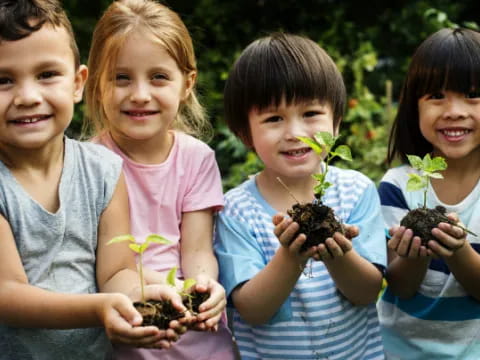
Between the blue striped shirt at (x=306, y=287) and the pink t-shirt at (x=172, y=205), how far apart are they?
12 cm

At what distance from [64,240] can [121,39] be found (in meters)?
0.83

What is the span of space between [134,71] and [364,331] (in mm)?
1405

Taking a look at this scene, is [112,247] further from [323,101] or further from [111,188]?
[323,101]

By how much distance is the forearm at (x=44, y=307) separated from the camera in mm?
2262

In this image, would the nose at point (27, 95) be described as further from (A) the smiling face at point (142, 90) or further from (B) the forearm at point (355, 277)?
(B) the forearm at point (355, 277)

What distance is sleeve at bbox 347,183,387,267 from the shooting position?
8.73ft

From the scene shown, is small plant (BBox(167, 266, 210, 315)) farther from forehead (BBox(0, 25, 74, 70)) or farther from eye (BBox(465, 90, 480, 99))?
eye (BBox(465, 90, 480, 99))

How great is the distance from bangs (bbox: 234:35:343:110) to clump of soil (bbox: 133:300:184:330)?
94cm

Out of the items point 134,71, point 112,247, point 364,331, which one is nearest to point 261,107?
point 134,71

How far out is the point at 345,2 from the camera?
6.99 m

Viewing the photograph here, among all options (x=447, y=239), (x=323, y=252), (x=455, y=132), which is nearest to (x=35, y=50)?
→ (x=323, y=252)

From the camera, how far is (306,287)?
2.67m

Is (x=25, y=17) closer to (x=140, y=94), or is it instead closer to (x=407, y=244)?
(x=140, y=94)

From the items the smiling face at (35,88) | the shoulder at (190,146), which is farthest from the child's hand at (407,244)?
the smiling face at (35,88)
